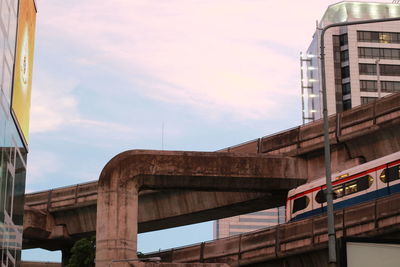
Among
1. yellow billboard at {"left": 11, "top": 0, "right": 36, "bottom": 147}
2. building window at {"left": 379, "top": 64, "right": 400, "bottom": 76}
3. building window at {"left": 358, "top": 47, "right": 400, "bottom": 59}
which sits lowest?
yellow billboard at {"left": 11, "top": 0, "right": 36, "bottom": 147}

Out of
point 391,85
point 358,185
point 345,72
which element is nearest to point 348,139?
point 358,185

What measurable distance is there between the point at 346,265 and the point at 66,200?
140 feet

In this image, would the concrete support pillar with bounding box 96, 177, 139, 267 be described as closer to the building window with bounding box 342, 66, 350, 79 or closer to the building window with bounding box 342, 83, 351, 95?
the building window with bounding box 342, 83, 351, 95

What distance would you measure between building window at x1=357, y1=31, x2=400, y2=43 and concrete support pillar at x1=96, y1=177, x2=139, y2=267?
8952 cm

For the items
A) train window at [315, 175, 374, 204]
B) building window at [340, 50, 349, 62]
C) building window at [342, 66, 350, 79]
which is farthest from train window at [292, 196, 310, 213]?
building window at [340, 50, 349, 62]

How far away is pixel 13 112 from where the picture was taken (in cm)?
4634

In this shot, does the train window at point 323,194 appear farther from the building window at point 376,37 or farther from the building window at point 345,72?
the building window at point 376,37

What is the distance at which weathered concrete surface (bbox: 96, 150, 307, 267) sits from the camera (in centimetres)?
4459

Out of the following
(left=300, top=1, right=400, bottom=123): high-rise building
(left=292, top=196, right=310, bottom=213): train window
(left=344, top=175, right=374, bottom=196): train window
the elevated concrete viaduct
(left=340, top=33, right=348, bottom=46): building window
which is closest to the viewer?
(left=344, top=175, right=374, bottom=196): train window

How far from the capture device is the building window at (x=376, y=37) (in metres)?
128

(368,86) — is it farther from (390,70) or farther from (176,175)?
(176,175)

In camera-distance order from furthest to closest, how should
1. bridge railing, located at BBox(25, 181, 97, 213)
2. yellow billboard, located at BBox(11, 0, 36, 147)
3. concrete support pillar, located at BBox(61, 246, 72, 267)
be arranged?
1. concrete support pillar, located at BBox(61, 246, 72, 267)
2. bridge railing, located at BBox(25, 181, 97, 213)
3. yellow billboard, located at BBox(11, 0, 36, 147)

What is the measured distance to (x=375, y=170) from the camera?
40906mm

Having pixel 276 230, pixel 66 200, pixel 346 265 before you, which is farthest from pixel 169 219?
pixel 346 265
